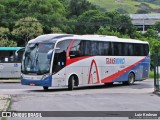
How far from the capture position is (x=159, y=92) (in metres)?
23.9

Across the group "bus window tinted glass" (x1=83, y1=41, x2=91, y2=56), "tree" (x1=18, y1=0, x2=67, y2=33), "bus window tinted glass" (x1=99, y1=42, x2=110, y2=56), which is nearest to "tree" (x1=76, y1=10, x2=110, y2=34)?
"tree" (x1=18, y1=0, x2=67, y2=33)

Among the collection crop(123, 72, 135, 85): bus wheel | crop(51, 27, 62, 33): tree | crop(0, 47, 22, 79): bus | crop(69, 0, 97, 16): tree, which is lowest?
crop(123, 72, 135, 85): bus wheel

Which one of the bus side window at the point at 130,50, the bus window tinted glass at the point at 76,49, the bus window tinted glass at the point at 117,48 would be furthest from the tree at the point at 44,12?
the bus window tinted glass at the point at 76,49

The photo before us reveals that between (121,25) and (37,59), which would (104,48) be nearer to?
(37,59)

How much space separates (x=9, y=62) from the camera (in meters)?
38.6

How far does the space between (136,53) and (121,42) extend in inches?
70.6

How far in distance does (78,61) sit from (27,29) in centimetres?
4917

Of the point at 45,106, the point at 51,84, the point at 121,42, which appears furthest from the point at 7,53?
the point at 45,106

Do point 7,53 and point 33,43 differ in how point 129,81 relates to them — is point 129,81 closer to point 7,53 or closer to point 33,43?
point 33,43

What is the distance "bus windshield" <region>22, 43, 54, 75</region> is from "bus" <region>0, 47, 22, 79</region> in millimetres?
12135

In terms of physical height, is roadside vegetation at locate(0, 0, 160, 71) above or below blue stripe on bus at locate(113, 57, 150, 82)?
above

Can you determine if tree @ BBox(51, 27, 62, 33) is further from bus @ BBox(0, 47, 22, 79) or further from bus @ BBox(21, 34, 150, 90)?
bus @ BBox(21, 34, 150, 90)

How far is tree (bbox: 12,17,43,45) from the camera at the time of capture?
75375mm

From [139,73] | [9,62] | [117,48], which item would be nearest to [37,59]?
[117,48]
